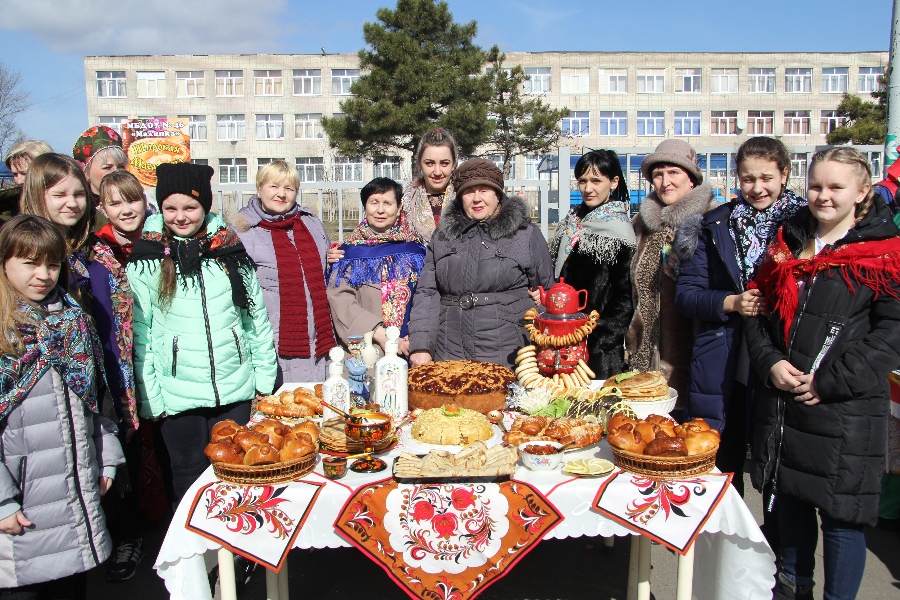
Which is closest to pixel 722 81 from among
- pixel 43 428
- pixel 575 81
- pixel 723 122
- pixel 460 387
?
pixel 723 122

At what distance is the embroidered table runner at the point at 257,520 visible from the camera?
79.7 inches

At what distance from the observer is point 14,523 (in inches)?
81.4

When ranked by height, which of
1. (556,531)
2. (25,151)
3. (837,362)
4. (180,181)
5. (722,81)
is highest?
(722,81)

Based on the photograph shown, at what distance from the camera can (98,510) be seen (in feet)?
7.50

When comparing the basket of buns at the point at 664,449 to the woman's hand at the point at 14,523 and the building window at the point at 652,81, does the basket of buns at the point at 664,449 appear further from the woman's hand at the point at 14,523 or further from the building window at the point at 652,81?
the building window at the point at 652,81

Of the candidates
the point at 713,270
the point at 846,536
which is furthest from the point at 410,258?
the point at 846,536

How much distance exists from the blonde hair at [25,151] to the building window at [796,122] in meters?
42.0

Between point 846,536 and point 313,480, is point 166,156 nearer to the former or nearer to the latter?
point 313,480

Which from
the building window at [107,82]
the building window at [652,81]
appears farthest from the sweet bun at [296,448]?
the building window at [107,82]

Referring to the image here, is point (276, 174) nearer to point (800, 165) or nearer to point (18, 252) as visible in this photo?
point (18, 252)

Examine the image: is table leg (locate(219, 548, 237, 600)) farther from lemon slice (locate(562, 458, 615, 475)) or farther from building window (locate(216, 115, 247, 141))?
building window (locate(216, 115, 247, 141))

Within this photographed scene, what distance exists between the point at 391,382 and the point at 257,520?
2.62 ft

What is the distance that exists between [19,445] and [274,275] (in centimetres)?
172

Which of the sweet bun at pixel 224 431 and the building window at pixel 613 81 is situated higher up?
the building window at pixel 613 81
